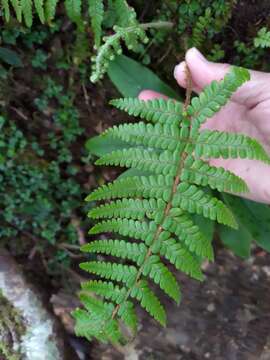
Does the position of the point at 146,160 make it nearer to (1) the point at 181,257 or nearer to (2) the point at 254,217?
(1) the point at 181,257

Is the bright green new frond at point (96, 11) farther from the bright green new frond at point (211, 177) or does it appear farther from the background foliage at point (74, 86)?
the bright green new frond at point (211, 177)

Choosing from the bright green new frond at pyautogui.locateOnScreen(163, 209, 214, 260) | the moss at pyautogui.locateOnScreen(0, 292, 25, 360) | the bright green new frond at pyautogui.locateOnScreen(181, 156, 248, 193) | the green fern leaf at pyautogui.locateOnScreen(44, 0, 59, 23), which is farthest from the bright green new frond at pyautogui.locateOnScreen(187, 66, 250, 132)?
the moss at pyautogui.locateOnScreen(0, 292, 25, 360)

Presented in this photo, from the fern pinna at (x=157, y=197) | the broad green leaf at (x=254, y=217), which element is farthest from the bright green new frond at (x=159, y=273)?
the broad green leaf at (x=254, y=217)

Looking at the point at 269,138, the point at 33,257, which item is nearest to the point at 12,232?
the point at 33,257

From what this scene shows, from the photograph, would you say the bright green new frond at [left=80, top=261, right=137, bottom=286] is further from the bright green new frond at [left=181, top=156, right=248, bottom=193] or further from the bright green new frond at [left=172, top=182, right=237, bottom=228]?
the bright green new frond at [left=181, top=156, right=248, bottom=193]

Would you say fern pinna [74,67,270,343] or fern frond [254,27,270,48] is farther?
fern frond [254,27,270,48]

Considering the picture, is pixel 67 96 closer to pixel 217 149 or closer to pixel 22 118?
pixel 22 118
